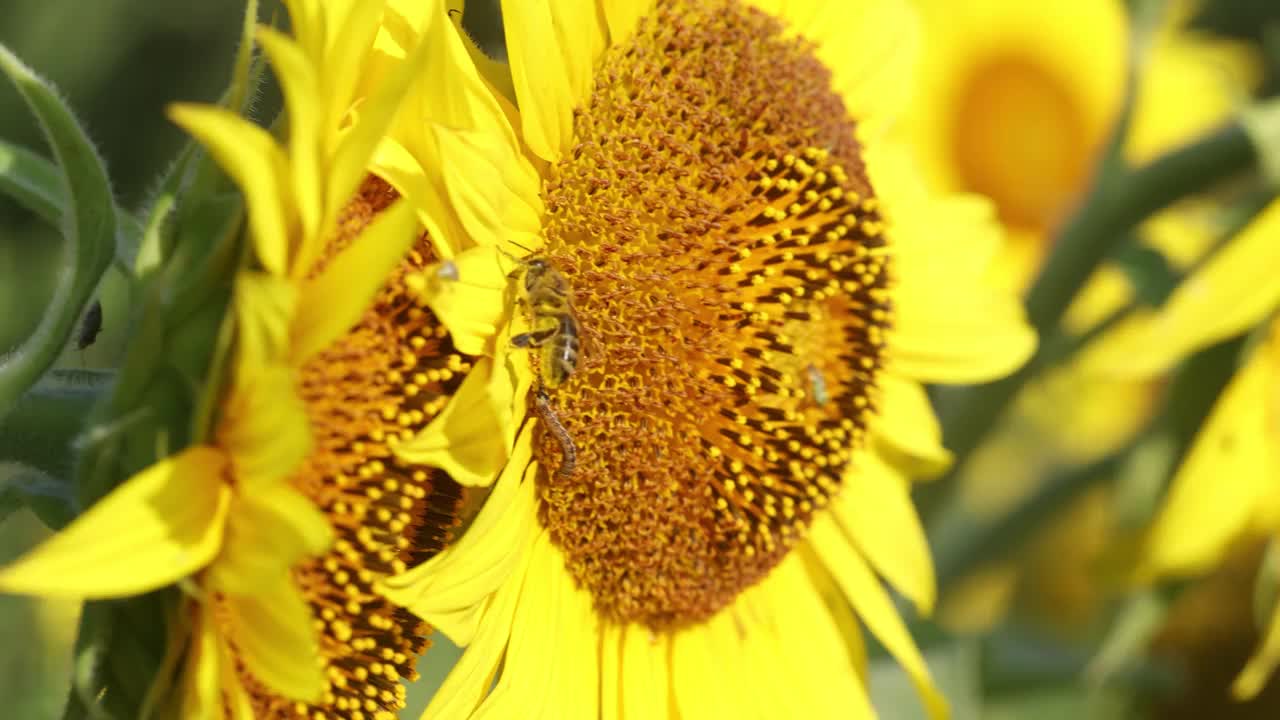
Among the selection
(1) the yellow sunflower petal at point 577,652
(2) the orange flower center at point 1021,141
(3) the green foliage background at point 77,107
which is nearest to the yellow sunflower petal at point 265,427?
(1) the yellow sunflower petal at point 577,652

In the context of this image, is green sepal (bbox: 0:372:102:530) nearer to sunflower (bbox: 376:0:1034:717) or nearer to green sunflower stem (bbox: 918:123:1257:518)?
sunflower (bbox: 376:0:1034:717)

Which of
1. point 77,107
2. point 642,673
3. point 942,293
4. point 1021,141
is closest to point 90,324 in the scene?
point 642,673

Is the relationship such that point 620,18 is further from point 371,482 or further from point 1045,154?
point 1045,154

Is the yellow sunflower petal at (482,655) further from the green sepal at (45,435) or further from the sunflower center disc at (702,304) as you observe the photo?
the green sepal at (45,435)

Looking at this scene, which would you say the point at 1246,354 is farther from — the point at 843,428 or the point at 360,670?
the point at 360,670

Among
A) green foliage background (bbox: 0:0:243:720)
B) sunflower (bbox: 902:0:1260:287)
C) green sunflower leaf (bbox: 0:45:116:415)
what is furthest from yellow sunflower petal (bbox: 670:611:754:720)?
sunflower (bbox: 902:0:1260:287)

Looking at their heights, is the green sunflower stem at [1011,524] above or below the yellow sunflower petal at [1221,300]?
below
